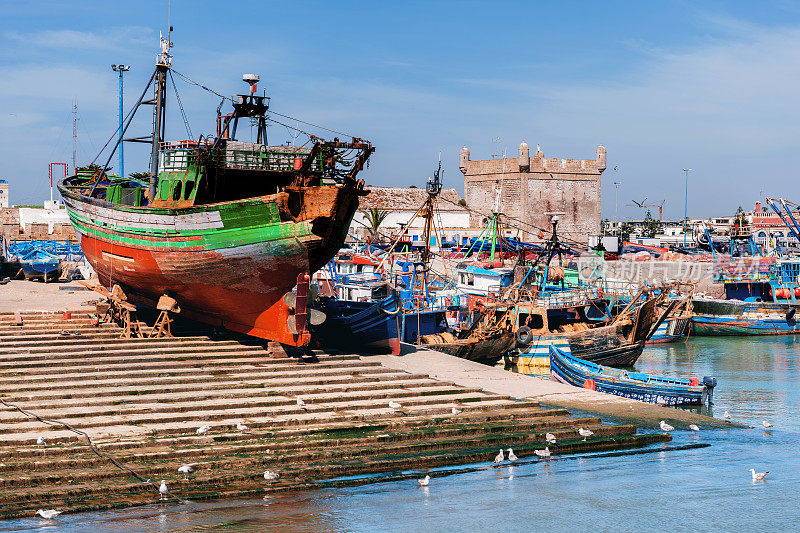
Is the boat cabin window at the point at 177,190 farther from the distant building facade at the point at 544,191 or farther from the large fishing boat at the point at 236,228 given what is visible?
the distant building facade at the point at 544,191

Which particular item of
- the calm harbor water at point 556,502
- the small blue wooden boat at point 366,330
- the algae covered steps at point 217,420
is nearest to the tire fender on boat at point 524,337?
the small blue wooden boat at point 366,330

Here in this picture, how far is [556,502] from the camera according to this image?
1489cm

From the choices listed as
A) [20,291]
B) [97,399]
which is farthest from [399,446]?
[20,291]

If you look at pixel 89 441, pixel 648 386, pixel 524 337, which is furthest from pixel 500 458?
pixel 524 337

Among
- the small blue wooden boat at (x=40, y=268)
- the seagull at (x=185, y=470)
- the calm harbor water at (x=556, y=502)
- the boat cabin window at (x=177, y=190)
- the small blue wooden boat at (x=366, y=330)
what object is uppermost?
the boat cabin window at (x=177, y=190)

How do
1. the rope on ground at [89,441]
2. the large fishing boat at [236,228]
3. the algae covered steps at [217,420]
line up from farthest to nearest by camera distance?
1. the large fishing boat at [236,228]
2. the algae covered steps at [217,420]
3. the rope on ground at [89,441]

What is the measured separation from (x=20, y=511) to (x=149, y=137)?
16.8 m

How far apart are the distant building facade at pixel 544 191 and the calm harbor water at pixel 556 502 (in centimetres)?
5895

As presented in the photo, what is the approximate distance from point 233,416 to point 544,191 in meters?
64.3

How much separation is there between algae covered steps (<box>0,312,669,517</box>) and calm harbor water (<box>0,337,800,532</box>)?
594 millimetres

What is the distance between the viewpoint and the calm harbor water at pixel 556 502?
1310cm

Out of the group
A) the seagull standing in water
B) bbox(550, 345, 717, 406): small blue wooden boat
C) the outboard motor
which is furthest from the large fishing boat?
the outboard motor

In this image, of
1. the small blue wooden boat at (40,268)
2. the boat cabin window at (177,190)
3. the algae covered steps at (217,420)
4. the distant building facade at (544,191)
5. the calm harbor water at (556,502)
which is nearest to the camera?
the calm harbor water at (556,502)

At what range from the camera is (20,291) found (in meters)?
34.1
